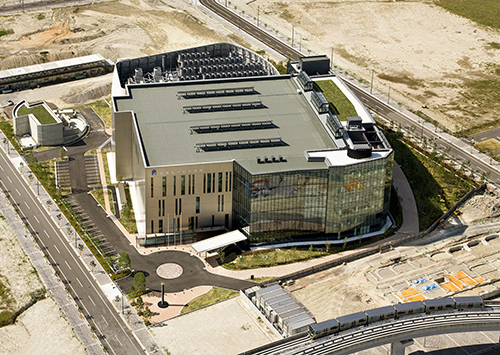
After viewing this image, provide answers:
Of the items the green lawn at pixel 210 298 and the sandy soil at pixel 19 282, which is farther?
the sandy soil at pixel 19 282

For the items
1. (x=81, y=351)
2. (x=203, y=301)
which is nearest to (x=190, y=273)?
(x=203, y=301)

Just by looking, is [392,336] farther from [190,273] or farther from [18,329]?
[18,329]

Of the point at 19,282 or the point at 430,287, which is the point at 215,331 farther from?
the point at 430,287

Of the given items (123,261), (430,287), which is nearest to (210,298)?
(123,261)

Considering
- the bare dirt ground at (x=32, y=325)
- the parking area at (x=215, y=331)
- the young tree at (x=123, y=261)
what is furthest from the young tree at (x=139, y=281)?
the bare dirt ground at (x=32, y=325)

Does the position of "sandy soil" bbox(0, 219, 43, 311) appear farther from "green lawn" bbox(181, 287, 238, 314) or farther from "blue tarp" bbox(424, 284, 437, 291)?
"blue tarp" bbox(424, 284, 437, 291)

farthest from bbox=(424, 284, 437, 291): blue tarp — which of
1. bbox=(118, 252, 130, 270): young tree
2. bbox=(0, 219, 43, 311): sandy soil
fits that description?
bbox=(0, 219, 43, 311): sandy soil

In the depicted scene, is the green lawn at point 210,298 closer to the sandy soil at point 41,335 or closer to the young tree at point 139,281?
the young tree at point 139,281
